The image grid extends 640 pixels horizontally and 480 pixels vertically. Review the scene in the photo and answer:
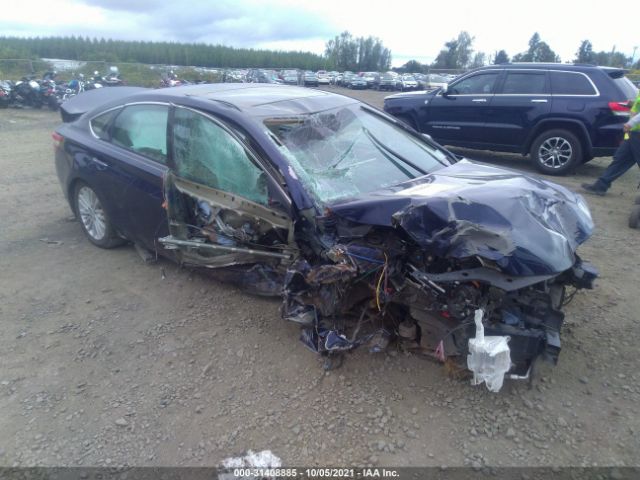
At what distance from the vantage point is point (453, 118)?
841 cm

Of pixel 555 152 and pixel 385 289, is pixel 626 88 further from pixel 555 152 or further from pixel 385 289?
pixel 385 289

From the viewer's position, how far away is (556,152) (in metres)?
7.55

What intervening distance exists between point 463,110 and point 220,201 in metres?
6.29

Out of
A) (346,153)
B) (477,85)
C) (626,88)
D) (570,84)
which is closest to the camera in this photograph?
(346,153)

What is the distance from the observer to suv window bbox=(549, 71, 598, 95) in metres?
7.27

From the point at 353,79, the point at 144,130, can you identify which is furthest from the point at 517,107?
the point at 353,79

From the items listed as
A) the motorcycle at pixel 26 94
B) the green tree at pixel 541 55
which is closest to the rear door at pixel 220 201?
the motorcycle at pixel 26 94

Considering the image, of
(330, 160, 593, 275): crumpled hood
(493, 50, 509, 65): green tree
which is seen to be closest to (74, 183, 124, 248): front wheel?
(330, 160, 593, 275): crumpled hood

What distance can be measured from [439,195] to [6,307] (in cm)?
342

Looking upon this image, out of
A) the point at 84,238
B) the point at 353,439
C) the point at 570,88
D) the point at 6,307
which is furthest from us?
the point at 570,88

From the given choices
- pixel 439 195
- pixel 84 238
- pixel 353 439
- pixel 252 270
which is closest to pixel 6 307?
pixel 84 238

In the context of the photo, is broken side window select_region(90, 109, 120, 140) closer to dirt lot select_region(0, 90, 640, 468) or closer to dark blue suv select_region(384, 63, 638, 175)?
dirt lot select_region(0, 90, 640, 468)

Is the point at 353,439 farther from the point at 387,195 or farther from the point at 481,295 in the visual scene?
the point at 387,195

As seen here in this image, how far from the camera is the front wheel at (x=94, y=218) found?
441 cm
